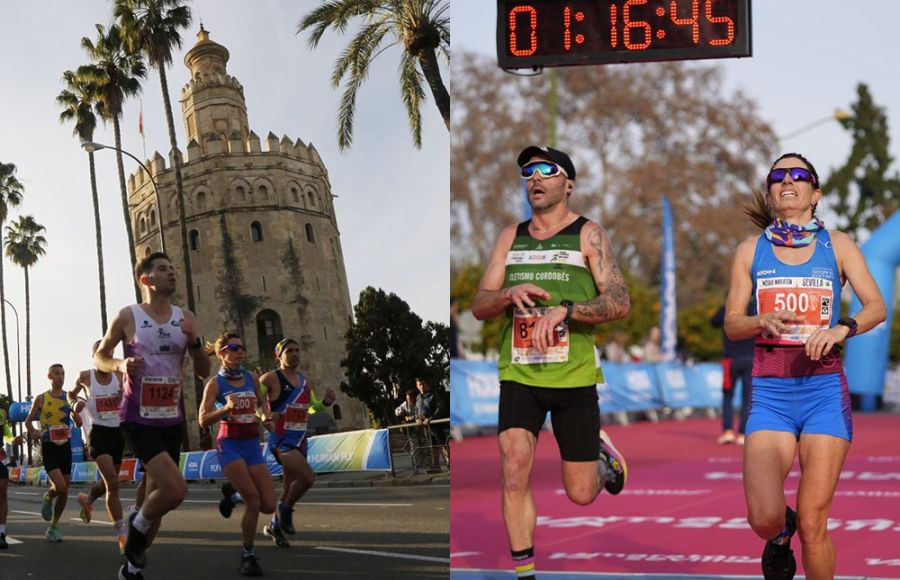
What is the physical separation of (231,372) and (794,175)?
2296 mm

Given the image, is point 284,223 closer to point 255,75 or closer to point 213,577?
point 255,75

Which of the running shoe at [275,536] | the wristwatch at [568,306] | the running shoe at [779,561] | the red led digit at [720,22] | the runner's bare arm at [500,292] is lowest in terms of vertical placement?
the running shoe at [779,561]

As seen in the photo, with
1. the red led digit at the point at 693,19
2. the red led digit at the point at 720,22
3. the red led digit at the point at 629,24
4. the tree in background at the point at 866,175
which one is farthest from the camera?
the tree in background at the point at 866,175

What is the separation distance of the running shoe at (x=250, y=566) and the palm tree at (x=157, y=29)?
134 cm

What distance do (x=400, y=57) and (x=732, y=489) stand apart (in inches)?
283

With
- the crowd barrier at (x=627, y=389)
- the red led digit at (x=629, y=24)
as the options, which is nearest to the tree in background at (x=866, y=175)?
the crowd barrier at (x=627, y=389)

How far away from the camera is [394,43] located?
420 centimetres

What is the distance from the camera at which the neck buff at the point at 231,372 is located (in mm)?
4043

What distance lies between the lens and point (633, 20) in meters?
7.22

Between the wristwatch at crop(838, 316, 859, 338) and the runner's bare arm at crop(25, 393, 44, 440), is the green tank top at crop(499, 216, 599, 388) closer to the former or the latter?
the wristwatch at crop(838, 316, 859, 338)

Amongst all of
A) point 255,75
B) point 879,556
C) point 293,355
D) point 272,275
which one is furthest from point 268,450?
point 879,556

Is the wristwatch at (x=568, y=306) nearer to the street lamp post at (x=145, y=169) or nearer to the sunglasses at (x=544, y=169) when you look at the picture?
the sunglasses at (x=544, y=169)

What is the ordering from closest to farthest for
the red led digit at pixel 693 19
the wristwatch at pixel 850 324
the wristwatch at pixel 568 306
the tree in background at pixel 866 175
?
the wristwatch at pixel 850 324 < the wristwatch at pixel 568 306 < the red led digit at pixel 693 19 < the tree in background at pixel 866 175

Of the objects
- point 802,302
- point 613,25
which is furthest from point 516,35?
point 802,302
